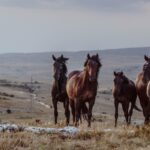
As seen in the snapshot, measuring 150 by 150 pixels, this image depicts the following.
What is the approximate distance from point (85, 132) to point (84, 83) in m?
5.98

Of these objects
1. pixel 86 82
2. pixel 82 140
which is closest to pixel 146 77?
pixel 86 82

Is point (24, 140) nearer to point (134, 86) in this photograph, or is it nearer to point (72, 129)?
point (72, 129)

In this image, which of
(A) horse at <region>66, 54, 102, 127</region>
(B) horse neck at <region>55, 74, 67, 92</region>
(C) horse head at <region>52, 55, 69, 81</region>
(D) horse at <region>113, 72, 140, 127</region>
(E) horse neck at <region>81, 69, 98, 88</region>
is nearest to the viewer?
(A) horse at <region>66, 54, 102, 127</region>

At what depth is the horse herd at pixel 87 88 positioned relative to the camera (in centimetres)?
2094

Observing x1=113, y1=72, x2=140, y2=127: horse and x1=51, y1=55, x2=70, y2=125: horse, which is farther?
x1=113, y1=72, x2=140, y2=127: horse

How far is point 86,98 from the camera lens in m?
21.3

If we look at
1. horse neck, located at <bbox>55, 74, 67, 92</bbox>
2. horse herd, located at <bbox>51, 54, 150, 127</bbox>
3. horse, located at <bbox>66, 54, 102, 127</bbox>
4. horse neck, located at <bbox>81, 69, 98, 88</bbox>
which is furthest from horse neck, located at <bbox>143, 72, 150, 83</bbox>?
horse neck, located at <bbox>55, 74, 67, 92</bbox>

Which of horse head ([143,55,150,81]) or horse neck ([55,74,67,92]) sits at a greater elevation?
horse head ([143,55,150,81])

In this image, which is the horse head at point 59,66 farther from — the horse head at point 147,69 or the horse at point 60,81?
the horse head at point 147,69

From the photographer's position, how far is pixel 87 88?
21.2m

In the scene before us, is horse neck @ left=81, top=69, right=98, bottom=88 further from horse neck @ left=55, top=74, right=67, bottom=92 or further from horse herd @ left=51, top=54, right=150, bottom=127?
horse neck @ left=55, top=74, right=67, bottom=92

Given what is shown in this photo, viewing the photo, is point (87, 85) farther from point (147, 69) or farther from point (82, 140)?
point (82, 140)

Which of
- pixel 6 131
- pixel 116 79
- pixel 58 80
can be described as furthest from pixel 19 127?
pixel 116 79

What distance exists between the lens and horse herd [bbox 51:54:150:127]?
2094 centimetres
